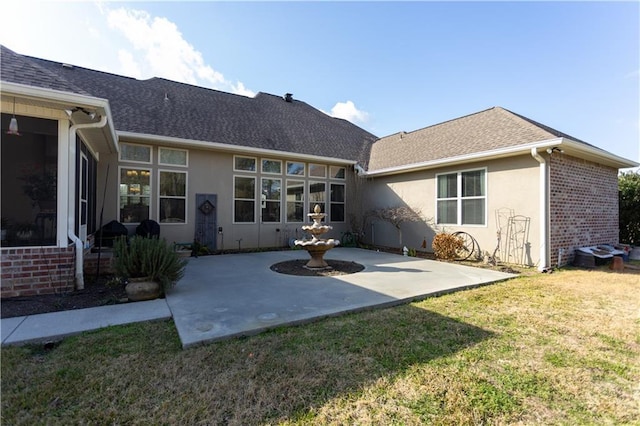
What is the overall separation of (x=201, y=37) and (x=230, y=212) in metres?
5.64

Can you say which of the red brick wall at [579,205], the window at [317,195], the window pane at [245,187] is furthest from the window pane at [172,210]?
the red brick wall at [579,205]

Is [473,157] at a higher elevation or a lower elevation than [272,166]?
lower

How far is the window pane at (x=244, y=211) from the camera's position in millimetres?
10586

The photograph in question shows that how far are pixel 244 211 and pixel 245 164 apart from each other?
1685 mm

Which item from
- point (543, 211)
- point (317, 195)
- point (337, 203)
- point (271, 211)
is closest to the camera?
point (543, 211)

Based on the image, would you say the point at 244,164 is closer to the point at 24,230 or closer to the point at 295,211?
the point at 295,211

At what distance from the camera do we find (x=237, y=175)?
1061 cm

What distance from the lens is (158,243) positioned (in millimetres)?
4891

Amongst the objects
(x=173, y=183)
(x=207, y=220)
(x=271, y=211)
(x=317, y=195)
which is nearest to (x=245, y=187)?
(x=271, y=211)

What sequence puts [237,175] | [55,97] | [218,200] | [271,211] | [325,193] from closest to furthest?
[55,97] → [218,200] → [237,175] → [271,211] → [325,193]

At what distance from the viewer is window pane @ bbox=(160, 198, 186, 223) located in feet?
30.9

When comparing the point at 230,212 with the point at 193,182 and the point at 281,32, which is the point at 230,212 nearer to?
the point at 193,182

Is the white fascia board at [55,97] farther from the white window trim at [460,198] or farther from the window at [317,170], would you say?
the white window trim at [460,198]

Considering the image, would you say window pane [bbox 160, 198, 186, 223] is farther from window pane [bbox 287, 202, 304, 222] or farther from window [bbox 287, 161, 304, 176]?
window [bbox 287, 161, 304, 176]
